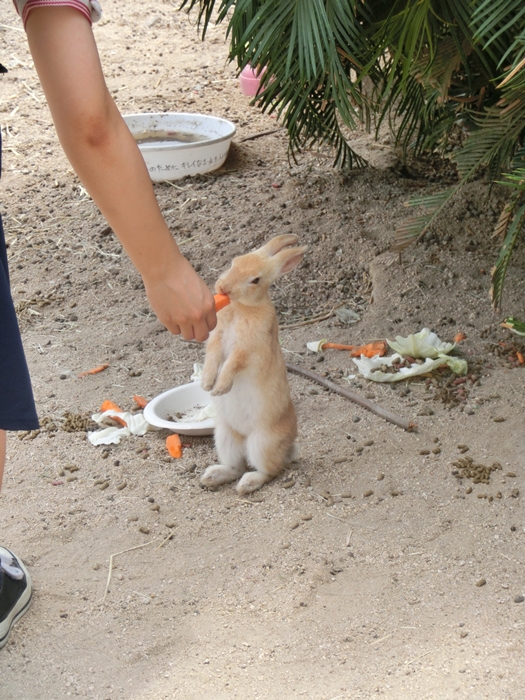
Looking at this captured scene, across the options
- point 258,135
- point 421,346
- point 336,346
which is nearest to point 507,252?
point 421,346

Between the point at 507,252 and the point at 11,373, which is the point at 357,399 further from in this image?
the point at 11,373

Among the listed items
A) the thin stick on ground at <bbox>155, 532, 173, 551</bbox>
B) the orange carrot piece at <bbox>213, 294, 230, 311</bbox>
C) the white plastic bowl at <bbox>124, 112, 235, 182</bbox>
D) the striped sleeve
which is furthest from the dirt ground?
the striped sleeve

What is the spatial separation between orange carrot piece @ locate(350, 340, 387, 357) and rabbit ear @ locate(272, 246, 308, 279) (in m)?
1.29

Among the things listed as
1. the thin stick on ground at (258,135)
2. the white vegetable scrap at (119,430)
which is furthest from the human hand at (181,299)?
the thin stick on ground at (258,135)

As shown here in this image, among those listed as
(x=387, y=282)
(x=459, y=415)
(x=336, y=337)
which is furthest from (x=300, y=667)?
(x=387, y=282)

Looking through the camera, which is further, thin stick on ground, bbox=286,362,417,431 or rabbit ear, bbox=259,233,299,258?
thin stick on ground, bbox=286,362,417,431

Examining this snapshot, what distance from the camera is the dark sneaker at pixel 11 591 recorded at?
2814 mm

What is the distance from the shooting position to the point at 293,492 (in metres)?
3.45

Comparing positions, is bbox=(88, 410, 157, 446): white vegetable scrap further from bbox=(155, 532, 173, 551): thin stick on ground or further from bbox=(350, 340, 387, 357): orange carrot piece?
bbox=(350, 340, 387, 357): orange carrot piece

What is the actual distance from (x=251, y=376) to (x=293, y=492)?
1.77ft

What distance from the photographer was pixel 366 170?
6023 mm

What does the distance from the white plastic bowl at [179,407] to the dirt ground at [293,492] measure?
0.34 ft

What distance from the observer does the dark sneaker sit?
2814mm

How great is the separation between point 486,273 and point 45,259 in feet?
10.4
